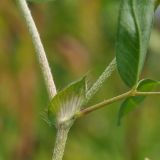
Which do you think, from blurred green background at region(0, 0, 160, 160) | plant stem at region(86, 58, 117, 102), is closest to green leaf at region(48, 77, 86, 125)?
plant stem at region(86, 58, 117, 102)

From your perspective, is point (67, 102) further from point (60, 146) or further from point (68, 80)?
point (68, 80)

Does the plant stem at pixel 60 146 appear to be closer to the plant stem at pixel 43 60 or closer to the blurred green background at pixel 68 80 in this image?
the plant stem at pixel 43 60

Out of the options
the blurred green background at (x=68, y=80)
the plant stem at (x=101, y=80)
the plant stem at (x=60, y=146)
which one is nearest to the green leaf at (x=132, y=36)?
the plant stem at (x=101, y=80)

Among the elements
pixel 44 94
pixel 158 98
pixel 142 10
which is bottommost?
pixel 158 98

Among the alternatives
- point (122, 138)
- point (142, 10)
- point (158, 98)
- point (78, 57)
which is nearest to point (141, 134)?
point (122, 138)

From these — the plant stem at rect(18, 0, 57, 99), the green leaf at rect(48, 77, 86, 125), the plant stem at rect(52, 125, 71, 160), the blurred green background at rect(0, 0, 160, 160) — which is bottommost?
the blurred green background at rect(0, 0, 160, 160)

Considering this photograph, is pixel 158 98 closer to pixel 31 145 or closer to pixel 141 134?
pixel 141 134

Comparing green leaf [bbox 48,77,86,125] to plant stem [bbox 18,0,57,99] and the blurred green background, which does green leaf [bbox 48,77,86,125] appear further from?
the blurred green background
